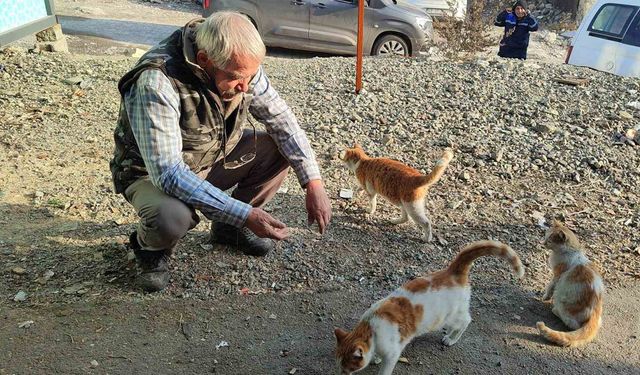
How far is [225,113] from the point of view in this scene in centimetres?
286

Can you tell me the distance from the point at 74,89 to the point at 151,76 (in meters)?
3.82

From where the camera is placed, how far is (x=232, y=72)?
2.54m

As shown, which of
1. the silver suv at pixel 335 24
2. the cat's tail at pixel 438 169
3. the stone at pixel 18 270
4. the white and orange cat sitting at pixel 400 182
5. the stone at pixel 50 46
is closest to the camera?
the stone at pixel 18 270

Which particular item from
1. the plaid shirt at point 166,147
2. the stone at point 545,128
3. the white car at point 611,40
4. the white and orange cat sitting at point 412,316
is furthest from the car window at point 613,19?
the plaid shirt at point 166,147

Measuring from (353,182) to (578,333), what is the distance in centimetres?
207

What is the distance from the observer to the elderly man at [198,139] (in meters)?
2.52

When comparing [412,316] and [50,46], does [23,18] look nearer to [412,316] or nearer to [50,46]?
[50,46]

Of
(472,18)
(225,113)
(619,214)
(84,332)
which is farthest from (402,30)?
(84,332)

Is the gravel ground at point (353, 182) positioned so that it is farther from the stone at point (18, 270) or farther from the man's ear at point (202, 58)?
the man's ear at point (202, 58)

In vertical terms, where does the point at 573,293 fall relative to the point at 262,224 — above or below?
below

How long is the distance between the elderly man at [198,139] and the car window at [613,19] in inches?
272

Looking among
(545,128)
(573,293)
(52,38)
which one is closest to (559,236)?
(573,293)

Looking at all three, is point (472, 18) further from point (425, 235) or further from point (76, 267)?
point (76, 267)

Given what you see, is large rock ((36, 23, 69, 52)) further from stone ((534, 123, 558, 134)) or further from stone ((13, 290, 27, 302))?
stone ((534, 123, 558, 134))
